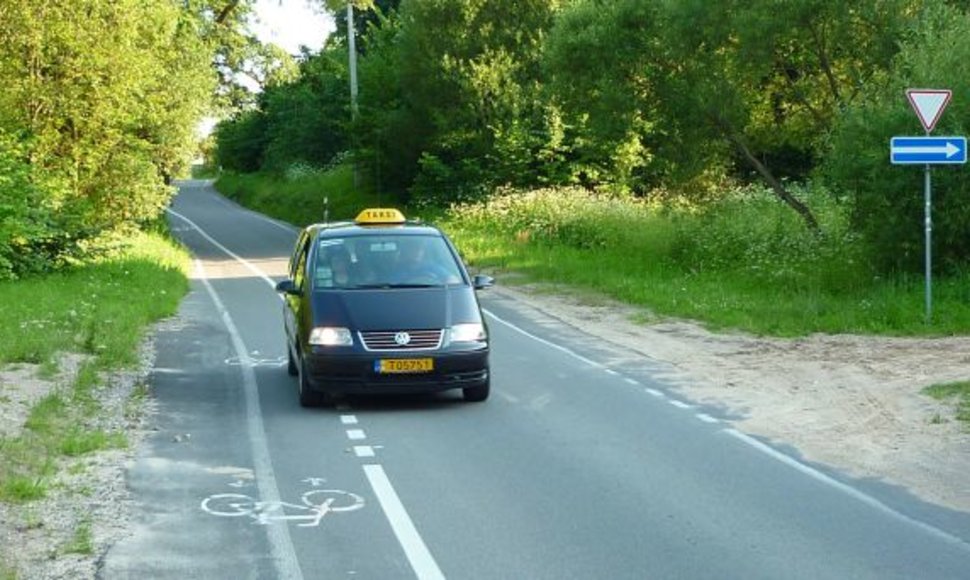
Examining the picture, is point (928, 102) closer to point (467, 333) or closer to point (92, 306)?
point (467, 333)

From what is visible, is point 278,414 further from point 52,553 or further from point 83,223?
point 83,223

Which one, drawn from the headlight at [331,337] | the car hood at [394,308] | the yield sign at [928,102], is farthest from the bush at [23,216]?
the yield sign at [928,102]

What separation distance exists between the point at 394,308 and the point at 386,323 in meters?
0.23

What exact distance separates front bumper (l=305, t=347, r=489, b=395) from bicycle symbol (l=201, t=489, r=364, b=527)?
3163mm

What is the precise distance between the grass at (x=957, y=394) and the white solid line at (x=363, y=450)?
507cm

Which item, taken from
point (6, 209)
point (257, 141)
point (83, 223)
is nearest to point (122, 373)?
point (6, 209)

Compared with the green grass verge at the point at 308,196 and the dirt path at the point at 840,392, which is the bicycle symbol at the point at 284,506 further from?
the green grass verge at the point at 308,196

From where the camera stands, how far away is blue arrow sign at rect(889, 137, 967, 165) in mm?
16672

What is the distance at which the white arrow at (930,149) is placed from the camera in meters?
16.7

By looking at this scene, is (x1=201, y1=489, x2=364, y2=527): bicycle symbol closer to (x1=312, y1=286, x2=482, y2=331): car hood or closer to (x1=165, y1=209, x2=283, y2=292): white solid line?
(x1=312, y1=286, x2=482, y2=331): car hood

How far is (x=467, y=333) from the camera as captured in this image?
12.5 metres

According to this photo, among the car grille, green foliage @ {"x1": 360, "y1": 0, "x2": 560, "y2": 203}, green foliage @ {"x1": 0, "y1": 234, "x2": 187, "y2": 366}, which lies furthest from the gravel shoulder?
green foliage @ {"x1": 360, "y1": 0, "x2": 560, "y2": 203}

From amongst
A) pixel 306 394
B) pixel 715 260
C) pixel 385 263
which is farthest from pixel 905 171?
pixel 306 394

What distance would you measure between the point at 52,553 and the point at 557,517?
2.99 m
